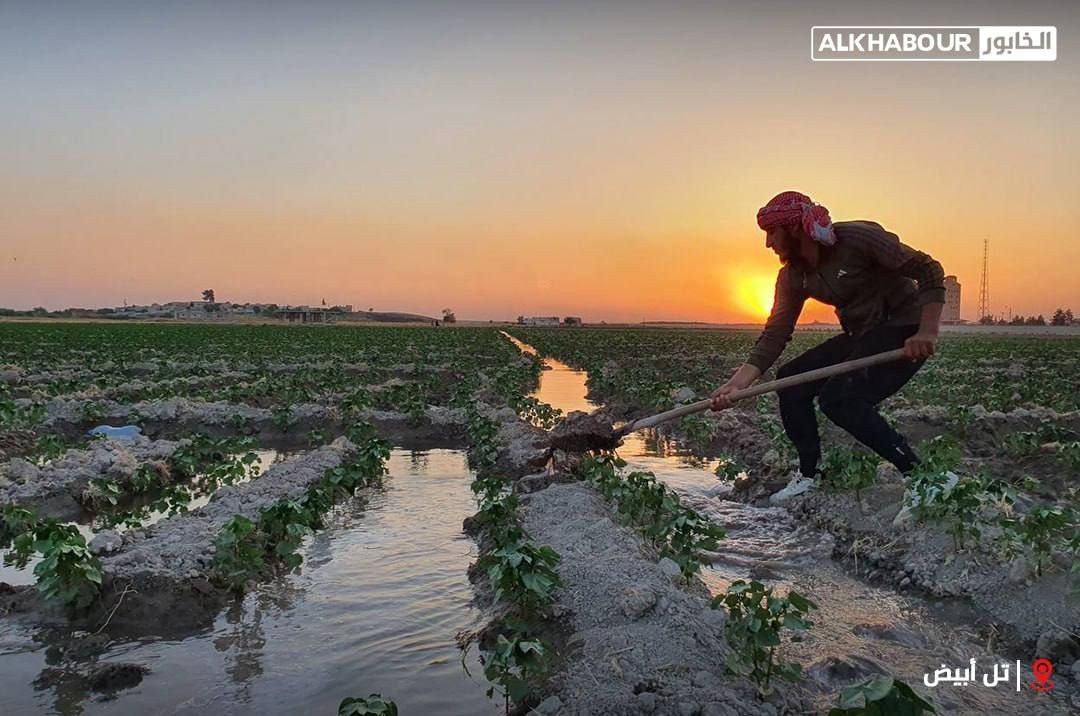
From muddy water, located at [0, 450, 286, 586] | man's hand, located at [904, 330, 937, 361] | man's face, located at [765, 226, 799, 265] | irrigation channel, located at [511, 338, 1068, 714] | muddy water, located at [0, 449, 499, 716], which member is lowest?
muddy water, located at [0, 450, 286, 586]

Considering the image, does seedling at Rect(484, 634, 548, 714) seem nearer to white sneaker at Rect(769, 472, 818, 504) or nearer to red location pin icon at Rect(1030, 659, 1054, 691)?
red location pin icon at Rect(1030, 659, 1054, 691)

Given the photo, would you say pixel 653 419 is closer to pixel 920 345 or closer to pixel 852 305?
pixel 852 305

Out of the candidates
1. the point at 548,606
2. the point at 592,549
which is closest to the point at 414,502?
the point at 592,549

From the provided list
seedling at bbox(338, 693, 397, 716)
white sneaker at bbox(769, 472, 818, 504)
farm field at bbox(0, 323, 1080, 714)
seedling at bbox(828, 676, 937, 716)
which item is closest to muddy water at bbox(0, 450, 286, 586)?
farm field at bbox(0, 323, 1080, 714)

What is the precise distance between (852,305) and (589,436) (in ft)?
8.19

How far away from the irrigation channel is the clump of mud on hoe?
3.30 ft

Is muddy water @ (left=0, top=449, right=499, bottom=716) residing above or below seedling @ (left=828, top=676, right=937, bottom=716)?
below

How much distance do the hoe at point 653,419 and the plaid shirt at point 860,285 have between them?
256mm

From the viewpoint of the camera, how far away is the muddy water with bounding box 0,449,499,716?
345cm

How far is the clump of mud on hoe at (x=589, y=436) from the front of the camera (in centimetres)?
676

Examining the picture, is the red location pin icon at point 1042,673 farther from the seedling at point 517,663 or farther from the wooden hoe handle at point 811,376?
the seedling at point 517,663

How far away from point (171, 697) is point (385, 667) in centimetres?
93

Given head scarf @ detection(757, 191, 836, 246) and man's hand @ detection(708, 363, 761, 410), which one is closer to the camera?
head scarf @ detection(757, 191, 836, 246)

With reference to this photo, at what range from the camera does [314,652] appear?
3926 millimetres
